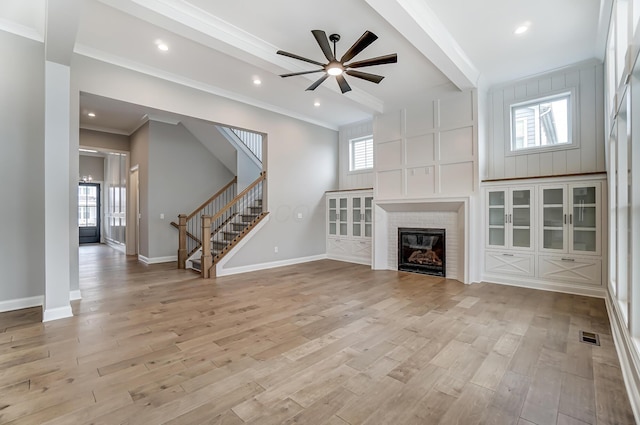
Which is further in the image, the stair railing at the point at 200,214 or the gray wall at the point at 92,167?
the gray wall at the point at 92,167

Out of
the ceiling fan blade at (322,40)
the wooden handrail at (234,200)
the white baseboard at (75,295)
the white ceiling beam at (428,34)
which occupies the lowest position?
the white baseboard at (75,295)

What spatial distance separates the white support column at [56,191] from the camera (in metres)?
3.29

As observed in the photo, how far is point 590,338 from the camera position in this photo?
283 centimetres

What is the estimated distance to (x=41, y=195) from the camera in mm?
3867

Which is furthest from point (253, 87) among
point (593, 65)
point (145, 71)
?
point (593, 65)

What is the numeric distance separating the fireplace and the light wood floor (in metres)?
1.35

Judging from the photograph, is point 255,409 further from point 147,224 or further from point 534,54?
point 147,224

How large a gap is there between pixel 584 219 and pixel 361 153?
4.73 meters

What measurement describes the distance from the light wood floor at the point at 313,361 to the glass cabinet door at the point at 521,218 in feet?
3.00

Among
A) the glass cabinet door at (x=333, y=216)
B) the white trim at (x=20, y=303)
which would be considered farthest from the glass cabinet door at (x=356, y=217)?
the white trim at (x=20, y=303)

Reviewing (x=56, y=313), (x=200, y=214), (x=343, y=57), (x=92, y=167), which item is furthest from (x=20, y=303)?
(x=92, y=167)

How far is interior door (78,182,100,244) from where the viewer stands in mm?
11602

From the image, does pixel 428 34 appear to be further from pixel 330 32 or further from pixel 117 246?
pixel 117 246

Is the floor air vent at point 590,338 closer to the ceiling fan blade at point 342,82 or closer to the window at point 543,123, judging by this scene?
the window at point 543,123
